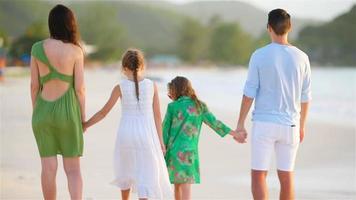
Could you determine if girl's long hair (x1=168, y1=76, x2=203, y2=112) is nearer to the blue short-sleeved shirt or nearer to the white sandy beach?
the blue short-sleeved shirt

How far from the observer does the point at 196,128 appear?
5.73m

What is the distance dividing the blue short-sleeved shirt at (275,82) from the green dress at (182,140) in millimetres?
723

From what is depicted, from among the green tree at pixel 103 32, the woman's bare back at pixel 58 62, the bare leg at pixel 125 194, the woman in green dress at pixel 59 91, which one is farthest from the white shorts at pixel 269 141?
the green tree at pixel 103 32

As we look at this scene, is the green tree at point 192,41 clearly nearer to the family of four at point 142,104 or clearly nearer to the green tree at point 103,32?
the green tree at point 103,32

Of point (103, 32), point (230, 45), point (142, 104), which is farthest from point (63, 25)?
point (230, 45)

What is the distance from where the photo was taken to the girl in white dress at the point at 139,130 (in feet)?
17.7

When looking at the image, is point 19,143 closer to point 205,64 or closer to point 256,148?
point 256,148

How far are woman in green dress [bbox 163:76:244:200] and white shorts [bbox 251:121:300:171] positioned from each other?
63cm

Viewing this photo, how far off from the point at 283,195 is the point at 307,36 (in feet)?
431

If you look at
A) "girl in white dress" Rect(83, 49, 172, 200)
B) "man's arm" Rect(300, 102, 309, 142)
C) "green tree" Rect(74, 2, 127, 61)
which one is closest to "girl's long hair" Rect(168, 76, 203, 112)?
"girl in white dress" Rect(83, 49, 172, 200)

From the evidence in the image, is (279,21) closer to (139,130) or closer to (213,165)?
(139,130)

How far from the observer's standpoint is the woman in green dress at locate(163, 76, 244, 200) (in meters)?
5.67

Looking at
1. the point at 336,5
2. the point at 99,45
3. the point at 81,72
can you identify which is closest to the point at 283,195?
the point at 81,72

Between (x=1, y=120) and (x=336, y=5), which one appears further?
(x=336, y=5)
